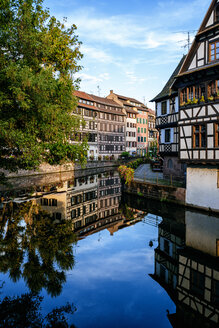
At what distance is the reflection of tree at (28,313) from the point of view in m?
6.72

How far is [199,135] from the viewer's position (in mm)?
17281

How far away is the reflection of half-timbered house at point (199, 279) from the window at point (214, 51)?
10.6 meters

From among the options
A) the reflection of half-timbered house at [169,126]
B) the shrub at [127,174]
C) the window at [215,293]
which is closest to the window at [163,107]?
the reflection of half-timbered house at [169,126]

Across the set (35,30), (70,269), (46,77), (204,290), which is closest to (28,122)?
(46,77)

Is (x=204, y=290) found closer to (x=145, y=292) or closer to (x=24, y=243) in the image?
(x=145, y=292)

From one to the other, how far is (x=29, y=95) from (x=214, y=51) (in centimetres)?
1222

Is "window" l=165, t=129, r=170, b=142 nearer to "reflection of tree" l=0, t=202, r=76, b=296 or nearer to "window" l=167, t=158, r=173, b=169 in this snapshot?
"window" l=167, t=158, r=173, b=169

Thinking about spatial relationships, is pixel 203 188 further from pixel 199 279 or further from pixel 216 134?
Result: pixel 199 279

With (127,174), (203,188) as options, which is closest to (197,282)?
(203,188)

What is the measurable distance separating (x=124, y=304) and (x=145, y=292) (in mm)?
1044

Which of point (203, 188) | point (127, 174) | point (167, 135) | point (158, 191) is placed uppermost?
point (167, 135)

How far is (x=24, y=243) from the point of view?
12.1 m

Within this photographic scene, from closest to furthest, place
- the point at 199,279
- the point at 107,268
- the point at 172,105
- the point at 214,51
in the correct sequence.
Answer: the point at 199,279
the point at 107,268
the point at 214,51
the point at 172,105

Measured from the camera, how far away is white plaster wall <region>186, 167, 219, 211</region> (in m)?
16.5
